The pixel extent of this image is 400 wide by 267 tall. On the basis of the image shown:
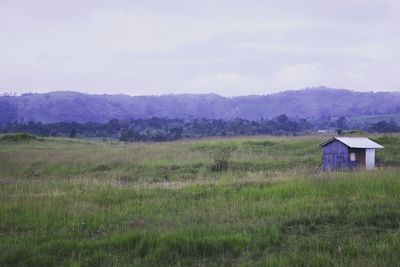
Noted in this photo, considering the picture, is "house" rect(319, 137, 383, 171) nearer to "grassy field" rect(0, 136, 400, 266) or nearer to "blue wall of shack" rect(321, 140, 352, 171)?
"blue wall of shack" rect(321, 140, 352, 171)

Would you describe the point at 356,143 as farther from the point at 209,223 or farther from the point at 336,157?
the point at 209,223

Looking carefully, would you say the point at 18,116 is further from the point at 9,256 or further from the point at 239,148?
the point at 9,256

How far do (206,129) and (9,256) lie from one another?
7893 centimetres

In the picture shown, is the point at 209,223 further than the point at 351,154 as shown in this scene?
No

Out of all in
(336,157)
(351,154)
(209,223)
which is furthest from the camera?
(336,157)

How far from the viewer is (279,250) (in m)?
7.40

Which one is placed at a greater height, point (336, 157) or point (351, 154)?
point (351, 154)

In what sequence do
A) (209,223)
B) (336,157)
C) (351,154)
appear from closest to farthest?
(209,223) < (351,154) < (336,157)

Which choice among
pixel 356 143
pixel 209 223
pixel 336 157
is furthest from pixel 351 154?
pixel 209 223

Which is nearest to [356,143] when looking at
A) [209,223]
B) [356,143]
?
[356,143]

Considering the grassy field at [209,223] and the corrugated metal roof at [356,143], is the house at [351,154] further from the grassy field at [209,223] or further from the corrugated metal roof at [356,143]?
the grassy field at [209,223]

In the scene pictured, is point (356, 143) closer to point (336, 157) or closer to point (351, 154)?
point (351, 154)

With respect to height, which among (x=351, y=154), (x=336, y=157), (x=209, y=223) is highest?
(x=351, y=154)

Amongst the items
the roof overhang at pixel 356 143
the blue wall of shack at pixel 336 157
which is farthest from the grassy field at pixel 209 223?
the blue wall of shack at pixel 336 157
